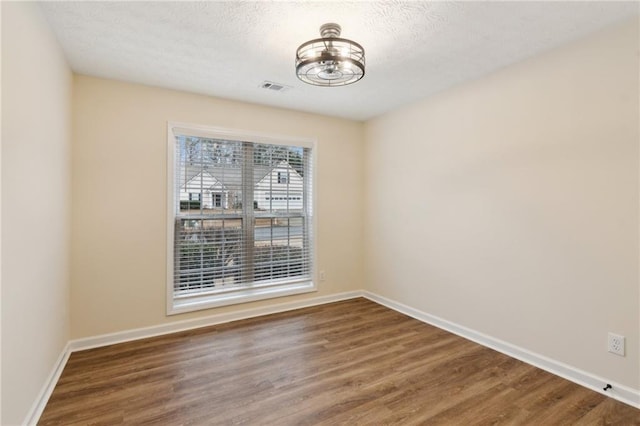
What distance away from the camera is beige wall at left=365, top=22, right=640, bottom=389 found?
216 centimetres

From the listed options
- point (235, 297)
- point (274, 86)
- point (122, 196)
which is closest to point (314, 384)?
point (235, 297)

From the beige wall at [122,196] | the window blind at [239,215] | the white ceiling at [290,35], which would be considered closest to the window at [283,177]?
the window blind at [239,215]

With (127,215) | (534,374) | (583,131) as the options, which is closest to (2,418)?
(127,215)

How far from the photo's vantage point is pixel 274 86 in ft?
10.7

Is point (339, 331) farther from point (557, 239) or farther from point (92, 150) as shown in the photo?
point (92, 150)

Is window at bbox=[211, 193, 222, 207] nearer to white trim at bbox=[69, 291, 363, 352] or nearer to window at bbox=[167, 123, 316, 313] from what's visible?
window at bbox=[167, 123, 316, 313]

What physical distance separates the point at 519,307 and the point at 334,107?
2.87 metres

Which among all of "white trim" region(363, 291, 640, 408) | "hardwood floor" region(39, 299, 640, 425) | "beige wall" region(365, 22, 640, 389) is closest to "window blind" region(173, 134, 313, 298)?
"hardwood floor" region(39, 299, 640, 425)

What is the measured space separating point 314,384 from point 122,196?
8.06 feet

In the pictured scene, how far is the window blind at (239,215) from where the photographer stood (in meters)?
3.50

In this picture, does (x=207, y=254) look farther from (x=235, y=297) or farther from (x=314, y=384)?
(x=314, y=384)

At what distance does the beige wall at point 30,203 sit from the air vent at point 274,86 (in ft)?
5.33

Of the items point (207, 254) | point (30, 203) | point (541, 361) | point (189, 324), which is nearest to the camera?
point (30, 203)

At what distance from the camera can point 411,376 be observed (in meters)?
2.45
